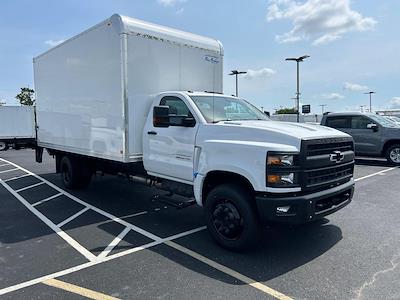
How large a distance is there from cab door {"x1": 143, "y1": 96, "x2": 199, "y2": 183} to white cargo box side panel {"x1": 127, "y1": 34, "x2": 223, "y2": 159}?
266 millimetres

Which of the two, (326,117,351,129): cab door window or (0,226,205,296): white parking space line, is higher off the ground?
(326,117,351,129): cab door window

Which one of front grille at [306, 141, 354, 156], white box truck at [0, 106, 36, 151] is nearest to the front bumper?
front grille at [306, 141, 354, 156]

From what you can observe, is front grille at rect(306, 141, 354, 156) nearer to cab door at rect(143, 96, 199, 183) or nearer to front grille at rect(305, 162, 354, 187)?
front grille at rect(305, 162, 354, 187)

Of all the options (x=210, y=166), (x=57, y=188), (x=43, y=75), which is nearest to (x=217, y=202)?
(x=210, y=166)

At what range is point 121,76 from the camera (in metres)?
6.27

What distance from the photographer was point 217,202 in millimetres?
4867

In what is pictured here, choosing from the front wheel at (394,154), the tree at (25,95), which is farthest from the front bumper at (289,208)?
the tree at (25,95)

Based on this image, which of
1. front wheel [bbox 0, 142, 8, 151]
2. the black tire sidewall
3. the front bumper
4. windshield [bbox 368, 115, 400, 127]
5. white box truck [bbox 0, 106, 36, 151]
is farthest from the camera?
front wheel [bbox 0, 142, 8, 151]

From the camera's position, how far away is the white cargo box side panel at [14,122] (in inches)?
955

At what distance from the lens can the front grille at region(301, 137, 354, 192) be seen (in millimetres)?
4332

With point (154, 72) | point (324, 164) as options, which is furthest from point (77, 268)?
point (154, 72)

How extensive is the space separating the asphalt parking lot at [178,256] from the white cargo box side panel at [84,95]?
4.68 feet

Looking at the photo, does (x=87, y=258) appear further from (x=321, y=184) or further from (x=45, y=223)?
(x=321, y=184)

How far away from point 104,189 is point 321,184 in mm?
6194
